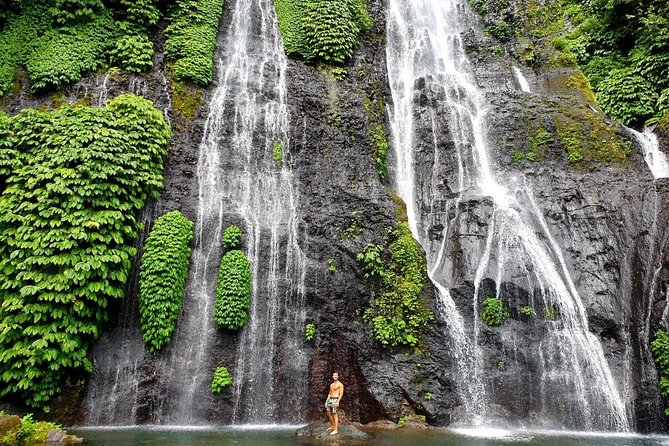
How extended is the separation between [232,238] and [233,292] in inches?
73.3

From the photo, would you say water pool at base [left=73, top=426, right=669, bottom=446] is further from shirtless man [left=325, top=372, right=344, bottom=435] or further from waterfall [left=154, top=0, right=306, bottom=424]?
waterfall [left=154, top=0, right=306, bottom=424]

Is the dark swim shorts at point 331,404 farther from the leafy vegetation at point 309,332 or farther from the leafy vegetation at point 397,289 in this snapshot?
the leafy vegetation at point 397,289

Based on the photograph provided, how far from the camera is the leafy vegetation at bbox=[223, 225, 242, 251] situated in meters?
14.0

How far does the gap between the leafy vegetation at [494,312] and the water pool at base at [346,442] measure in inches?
122

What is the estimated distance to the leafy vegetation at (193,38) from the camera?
57.0 feet

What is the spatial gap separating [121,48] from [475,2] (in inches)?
769

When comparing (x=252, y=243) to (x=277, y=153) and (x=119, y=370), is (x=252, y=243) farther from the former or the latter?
(x=119, y=370)

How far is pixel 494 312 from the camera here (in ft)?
44.2

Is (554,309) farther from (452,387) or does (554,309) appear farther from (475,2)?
(475,2)

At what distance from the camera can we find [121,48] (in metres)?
16.8

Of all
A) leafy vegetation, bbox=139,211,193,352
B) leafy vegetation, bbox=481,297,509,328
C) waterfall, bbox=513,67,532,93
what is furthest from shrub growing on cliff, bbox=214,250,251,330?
waterfall, bbox=513,67,532,93

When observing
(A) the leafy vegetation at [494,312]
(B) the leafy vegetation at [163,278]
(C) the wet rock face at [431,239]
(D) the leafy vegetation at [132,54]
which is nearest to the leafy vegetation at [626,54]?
(C) the wet rock face at [431,239]

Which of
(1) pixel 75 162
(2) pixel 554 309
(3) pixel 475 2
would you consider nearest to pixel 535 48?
(3) pixel 475 2

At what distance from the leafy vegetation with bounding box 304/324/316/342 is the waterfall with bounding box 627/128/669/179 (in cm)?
1371
